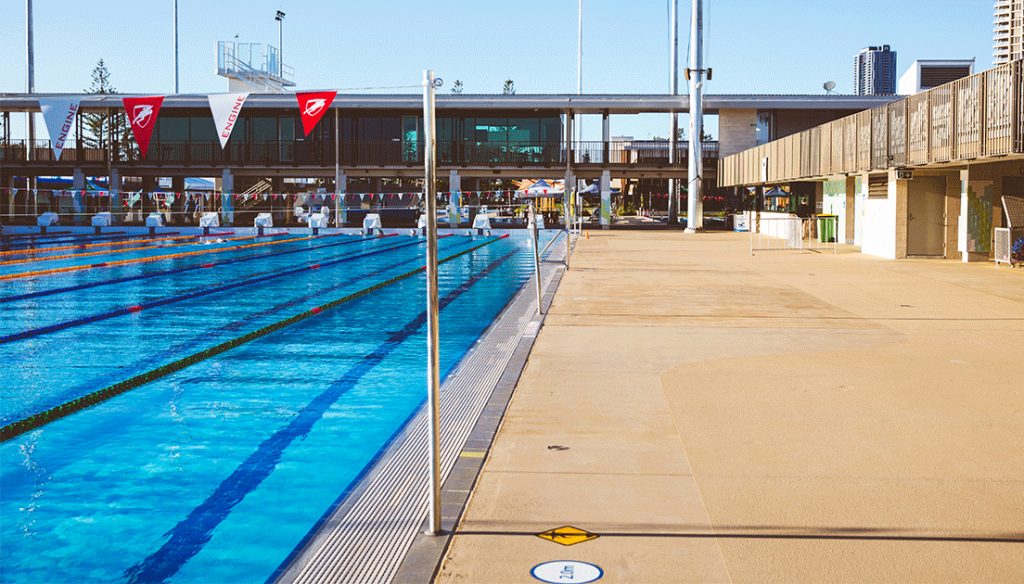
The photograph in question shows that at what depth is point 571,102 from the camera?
148 ft

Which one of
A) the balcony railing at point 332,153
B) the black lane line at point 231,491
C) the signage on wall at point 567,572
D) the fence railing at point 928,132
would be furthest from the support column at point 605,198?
the signage on wall at point 567,572

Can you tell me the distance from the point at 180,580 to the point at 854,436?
4.02 m

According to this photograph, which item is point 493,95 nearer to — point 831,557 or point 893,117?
point 893,117

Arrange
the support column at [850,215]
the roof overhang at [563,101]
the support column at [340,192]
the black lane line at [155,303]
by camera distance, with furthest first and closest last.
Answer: the roof overhang at [563,101]
the support column at [340,192]
the support column at [850,215]
the black lane line at [155,303]

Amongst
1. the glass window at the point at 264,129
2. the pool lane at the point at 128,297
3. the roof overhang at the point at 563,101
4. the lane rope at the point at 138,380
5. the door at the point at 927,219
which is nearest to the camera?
the lane rope at the point at 138,380

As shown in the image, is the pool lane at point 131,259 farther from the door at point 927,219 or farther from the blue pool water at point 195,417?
the door at point 927,219

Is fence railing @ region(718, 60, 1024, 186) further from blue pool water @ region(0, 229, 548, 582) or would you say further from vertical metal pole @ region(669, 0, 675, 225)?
vertical metal pole @ region(669, 0, 675, 225)

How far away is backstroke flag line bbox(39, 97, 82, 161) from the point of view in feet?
105

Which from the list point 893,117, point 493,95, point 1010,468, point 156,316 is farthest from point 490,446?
point 493,95

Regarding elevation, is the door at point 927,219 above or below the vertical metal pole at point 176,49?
below

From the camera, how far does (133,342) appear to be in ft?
37.4

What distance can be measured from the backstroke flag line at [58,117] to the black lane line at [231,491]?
86.5 ft

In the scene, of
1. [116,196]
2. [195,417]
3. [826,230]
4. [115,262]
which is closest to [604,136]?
[826,230]

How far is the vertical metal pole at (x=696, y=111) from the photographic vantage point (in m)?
39.6
